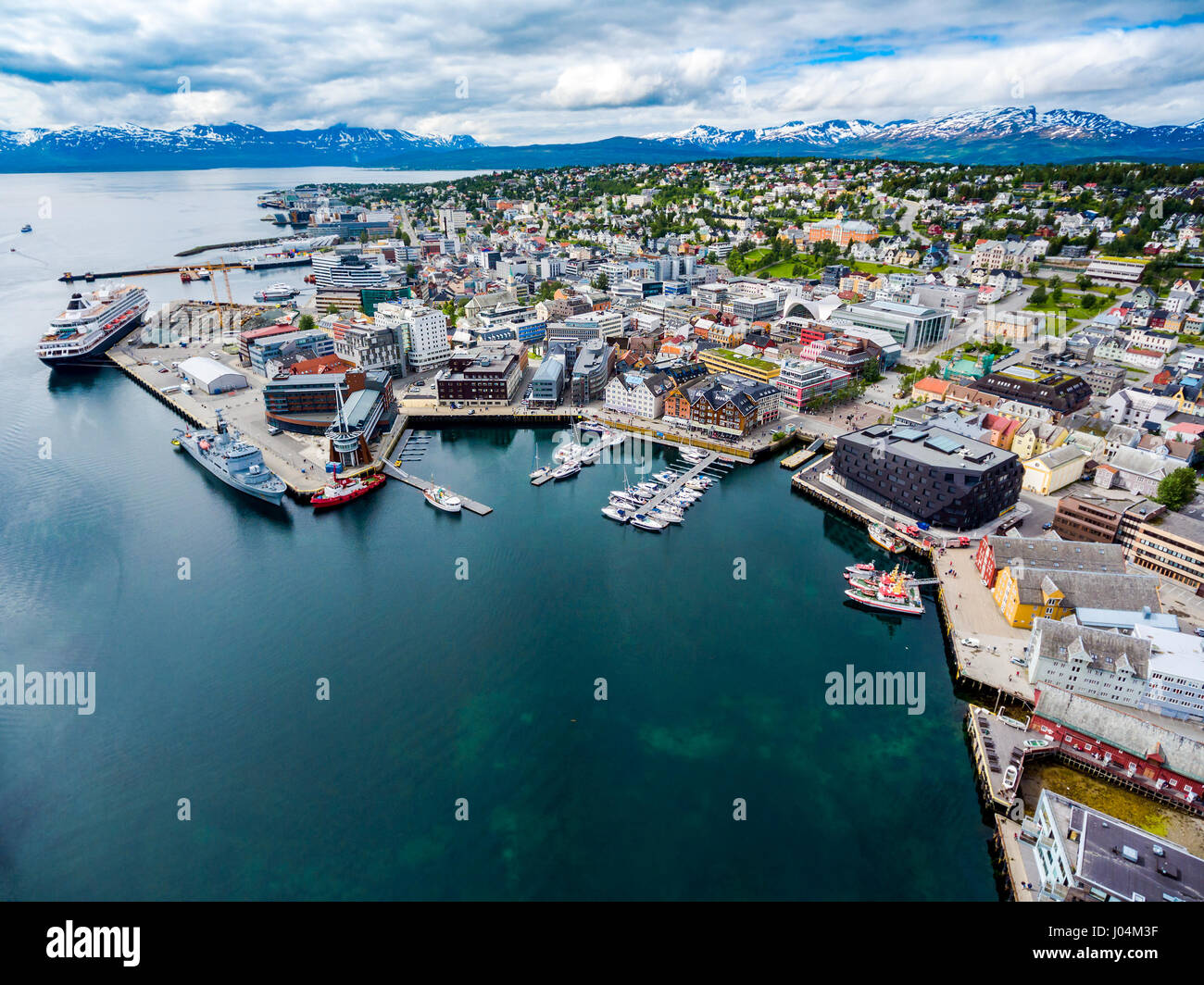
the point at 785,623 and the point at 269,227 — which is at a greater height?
the point at 269,227

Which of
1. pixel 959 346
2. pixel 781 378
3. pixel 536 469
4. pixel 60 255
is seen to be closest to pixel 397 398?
pixel 536 469

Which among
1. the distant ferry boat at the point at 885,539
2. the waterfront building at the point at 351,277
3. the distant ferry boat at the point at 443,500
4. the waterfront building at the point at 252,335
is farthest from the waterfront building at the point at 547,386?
the waterfront building at the point at 351,277

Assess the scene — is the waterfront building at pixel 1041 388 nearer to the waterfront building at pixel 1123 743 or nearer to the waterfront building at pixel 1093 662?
the waterfront building at pixel 1093 662

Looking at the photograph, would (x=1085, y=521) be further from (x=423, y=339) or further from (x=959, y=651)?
(x=423, y=339)

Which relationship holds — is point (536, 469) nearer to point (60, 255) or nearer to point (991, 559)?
point (991, 559)

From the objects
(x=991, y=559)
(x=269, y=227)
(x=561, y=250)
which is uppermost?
(x=269, y=227)

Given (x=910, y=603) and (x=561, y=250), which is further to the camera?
(x=561, y=250)

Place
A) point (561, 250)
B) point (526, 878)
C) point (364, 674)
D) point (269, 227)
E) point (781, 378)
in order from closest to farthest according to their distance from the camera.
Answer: point (526, 878) → point (364, 674) → point (781, 378) → point (561, 250) → point (269, 227)

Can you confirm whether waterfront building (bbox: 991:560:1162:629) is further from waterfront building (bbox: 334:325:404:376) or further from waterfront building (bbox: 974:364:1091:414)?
waterfront building (bbox: 334:325:404:376)

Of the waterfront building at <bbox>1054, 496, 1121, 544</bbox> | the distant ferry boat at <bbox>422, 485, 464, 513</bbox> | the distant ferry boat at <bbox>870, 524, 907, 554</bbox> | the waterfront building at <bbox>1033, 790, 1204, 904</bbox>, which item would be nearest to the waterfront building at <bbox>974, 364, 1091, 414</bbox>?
the waterfront building at <bbox>1054, 496, 1121, 544</bbox>
